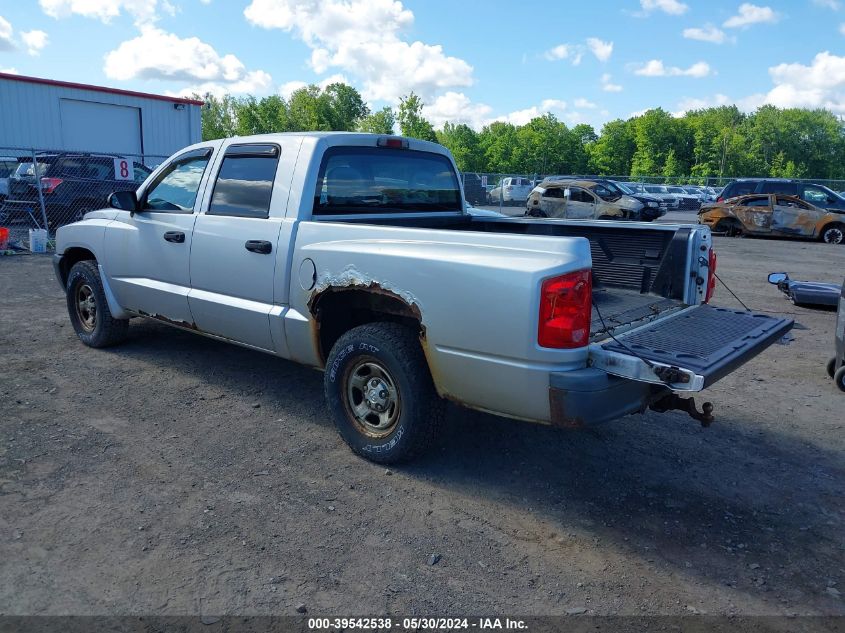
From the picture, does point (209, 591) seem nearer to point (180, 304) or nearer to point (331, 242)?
point (331, 242)

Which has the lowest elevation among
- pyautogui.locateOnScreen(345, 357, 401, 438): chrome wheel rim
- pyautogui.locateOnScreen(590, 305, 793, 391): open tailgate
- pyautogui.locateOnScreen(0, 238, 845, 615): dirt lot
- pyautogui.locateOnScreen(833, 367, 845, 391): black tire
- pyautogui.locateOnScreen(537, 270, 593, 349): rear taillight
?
pyautogui.locateOnScreen(0, 238, 845, 615): dirt lot

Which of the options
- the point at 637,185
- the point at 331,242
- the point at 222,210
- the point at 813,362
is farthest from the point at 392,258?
the point at 637,185

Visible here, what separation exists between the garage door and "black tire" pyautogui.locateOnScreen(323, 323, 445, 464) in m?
23.7

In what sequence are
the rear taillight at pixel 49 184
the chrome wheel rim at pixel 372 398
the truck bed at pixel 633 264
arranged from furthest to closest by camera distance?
the rear taillight at pixel 49 184 → the truck bed at pixel 633 264 → the chrome wheel rim at pixel 372 398

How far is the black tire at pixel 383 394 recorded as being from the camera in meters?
3.78

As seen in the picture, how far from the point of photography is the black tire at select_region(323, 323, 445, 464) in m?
3.78

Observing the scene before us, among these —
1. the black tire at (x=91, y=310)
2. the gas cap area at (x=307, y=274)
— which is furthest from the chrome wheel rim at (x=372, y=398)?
the black tire at (x=91, y=310)

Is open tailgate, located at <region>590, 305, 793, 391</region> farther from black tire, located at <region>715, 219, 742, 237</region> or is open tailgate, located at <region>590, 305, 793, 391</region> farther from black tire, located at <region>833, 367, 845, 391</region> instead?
black tire, located at <region>715, 219, 742, 237</region>

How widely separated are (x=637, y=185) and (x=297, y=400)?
115 feet

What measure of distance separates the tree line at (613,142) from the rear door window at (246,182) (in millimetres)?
71429

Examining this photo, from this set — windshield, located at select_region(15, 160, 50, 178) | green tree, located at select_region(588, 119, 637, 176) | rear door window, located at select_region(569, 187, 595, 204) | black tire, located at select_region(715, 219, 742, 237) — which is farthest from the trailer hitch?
green tree, located at select_region(588, 119, 637, 176)

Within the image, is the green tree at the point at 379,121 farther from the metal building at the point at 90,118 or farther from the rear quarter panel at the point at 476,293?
the rear quarter panel at the point at 476,293

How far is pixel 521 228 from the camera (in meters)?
5.51

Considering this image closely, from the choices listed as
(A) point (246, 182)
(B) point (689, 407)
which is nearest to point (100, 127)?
(A) point (246, 182)
